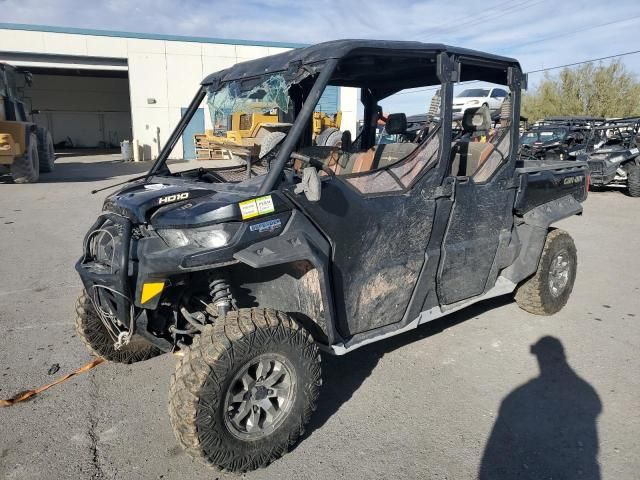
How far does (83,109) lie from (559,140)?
107 feet

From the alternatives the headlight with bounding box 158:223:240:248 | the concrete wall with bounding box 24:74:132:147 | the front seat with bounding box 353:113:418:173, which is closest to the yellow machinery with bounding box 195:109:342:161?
the front seat with bounding box 353:113:418:173

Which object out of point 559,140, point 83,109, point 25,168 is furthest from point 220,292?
point 83,109

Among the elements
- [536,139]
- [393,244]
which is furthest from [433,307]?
[536,139]

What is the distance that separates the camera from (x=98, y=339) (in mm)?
3721

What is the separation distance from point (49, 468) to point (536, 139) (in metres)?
15.5

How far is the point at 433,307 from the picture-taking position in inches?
151

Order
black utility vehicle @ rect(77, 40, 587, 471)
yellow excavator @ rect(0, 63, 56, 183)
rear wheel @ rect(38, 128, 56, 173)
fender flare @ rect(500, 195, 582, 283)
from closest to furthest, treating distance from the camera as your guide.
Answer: black utility vehicle @ rect(77, 40, 587, 471), fender flare @ rect(500, 195, 582, 283), yellow excavator @ rect(0, 63, 56, 183), rear wheel @ rect(38, 128, 56, 173)

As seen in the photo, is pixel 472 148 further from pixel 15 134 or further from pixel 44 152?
pixel 44 152

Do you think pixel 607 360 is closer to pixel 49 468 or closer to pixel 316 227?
pixel 316 227

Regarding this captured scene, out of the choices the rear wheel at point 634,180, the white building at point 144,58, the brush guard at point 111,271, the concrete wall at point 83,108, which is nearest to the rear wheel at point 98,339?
the brush guard at point 111,271

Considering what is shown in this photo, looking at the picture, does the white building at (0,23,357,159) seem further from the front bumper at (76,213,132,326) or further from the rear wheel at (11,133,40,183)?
the front bumper at (76,213,132,326)

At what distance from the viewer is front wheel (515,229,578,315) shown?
4.80 meters

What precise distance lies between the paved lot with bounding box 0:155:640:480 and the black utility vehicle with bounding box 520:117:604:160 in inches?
394

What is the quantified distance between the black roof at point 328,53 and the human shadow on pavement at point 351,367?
2.22 metres
